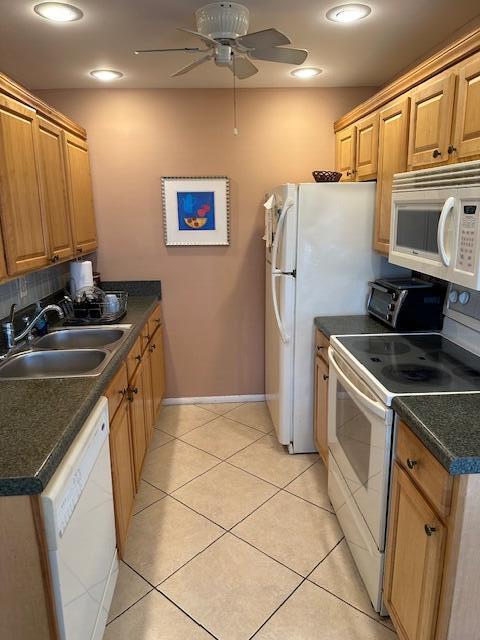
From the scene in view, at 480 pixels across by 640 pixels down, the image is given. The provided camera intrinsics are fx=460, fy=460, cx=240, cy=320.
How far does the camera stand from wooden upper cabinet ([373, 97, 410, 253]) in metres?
2.22

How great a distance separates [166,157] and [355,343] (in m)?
2.06

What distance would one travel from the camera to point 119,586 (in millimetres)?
2004

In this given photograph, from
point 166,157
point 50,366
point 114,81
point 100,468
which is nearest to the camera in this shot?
point 100,468

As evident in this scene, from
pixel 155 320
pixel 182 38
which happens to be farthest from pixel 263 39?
pixel 155 320

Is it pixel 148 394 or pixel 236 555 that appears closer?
pixel 236 555

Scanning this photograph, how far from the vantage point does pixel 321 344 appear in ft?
8.83

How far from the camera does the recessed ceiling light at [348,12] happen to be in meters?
1.92

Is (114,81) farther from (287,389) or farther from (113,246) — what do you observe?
(287,389)

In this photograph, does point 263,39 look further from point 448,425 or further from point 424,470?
point 424,470

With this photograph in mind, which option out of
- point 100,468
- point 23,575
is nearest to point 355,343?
point 100,468

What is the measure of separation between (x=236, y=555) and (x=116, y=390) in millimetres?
975

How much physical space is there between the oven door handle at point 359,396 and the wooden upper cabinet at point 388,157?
750 millimetres

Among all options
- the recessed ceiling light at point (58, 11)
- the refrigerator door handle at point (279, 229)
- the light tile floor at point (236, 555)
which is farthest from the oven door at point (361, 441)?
the recessed ceiling light at point (58, 11)

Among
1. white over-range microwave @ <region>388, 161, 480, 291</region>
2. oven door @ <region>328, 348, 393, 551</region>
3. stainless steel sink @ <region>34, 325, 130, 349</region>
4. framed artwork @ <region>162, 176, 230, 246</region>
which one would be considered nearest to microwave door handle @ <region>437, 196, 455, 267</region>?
white over-range microwave @ <region>388, 161, 480, 291</region>
